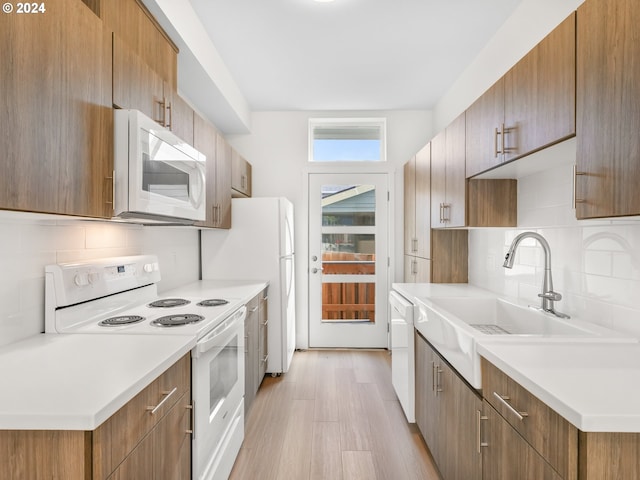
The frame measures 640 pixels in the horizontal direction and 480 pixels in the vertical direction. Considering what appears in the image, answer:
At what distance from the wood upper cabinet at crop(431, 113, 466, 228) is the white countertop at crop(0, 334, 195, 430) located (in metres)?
1.86

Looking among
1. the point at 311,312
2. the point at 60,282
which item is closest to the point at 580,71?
the point at 60,282

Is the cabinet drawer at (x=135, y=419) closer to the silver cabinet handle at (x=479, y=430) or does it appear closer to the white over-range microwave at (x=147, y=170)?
the white over-range microwave at (x=147, y=170)

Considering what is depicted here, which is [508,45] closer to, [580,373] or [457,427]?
[580,373]

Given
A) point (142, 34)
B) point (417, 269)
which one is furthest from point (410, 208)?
point (142, 34)

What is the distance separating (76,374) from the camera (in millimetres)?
1025

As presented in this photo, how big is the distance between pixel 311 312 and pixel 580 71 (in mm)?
3307

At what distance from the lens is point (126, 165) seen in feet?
4.54

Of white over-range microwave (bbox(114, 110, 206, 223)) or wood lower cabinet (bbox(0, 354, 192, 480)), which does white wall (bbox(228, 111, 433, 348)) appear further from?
wood lower cabinet (bbox(0, 354, 192, 480))

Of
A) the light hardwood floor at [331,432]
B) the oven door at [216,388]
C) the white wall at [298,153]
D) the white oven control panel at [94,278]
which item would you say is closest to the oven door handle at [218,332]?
the oven door at [216,388]

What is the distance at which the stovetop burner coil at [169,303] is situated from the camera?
6.72 ft

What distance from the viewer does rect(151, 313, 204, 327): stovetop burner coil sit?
5.28ft

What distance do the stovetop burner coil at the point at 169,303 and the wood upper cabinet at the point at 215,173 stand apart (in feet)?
1.69

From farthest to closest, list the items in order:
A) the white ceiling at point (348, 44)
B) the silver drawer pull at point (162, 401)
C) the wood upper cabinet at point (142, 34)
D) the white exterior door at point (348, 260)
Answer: the white exterior door at point (348, 260), the white ceiling at point (348, 44), the wood upper cabinet at point (142, 34), the silver drawer pull at point (162, 401)

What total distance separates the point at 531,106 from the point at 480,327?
4.40ft
